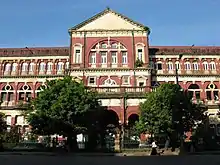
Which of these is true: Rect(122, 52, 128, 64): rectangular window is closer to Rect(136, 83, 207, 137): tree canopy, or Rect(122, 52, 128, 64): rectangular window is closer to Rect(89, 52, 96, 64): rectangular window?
Rect(89, 52, 96, 64): rectangular window

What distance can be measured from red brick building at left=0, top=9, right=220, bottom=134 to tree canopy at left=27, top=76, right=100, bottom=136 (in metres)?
6.60

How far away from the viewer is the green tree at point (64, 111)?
1305 inches

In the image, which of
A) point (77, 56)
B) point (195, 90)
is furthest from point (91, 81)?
point (195, 90)

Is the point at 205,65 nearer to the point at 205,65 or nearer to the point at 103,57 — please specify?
the point at 205,65

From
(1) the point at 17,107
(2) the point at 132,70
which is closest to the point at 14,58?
(1) the point at 17,107

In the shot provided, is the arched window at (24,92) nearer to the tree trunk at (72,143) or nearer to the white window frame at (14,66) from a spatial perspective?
the white window frame at (14,66)

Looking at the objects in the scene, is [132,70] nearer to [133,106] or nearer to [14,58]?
[133,106]

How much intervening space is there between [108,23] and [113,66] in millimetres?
7135

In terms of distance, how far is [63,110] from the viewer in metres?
33.2

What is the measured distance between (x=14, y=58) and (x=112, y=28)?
17.8 m

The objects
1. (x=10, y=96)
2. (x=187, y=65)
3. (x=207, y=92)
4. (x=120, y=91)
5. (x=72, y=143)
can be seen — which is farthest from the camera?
(x=10, y=96)

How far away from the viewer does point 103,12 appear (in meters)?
49.2

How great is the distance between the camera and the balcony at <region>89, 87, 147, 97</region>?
136 feet

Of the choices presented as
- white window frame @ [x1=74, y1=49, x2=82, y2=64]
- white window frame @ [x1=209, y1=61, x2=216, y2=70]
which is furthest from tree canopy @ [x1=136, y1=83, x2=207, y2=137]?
white window frame @ [x1=209, y1=61, x2=216, y2=70]
